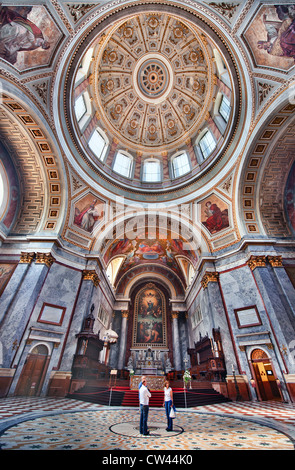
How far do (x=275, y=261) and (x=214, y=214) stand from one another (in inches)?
205

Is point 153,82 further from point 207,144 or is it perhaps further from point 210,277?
point 210,277

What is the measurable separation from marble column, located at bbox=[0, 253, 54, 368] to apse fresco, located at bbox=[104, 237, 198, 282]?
6035mm

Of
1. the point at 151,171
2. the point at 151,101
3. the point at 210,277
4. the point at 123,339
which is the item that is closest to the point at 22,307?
the point at 210,277

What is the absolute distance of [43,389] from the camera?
35.6 feet

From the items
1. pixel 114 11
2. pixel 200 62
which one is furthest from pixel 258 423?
pixel 200 62

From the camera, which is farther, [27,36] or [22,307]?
[22,307]

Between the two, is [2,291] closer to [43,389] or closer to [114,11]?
[43,389]

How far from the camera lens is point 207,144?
17.8 metres

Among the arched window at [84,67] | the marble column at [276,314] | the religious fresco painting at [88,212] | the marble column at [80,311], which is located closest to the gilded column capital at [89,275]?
the marble column at [80,311]

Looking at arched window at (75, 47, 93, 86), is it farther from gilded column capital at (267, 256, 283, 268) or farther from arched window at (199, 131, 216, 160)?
gilded column capital at (267, 256, 283, 268)

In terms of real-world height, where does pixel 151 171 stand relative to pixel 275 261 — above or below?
above

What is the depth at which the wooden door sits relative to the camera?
10.4 meters

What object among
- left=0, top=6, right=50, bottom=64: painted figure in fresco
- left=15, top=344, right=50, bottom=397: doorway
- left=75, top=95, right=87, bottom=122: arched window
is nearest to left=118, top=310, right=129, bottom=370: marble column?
left=15, top=344, right=50, bottom=397: doorway
